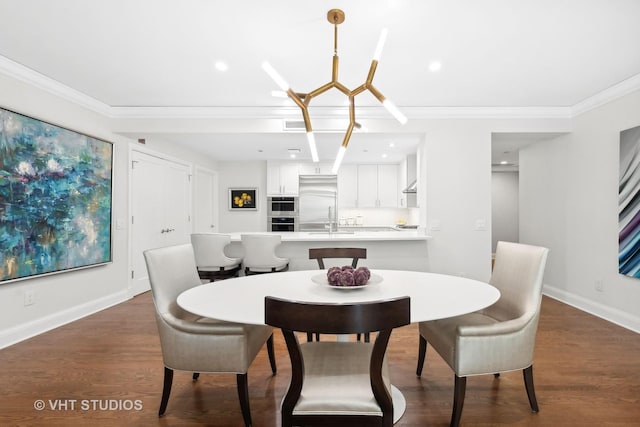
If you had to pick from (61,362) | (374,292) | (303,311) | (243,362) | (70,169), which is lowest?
(61,362)

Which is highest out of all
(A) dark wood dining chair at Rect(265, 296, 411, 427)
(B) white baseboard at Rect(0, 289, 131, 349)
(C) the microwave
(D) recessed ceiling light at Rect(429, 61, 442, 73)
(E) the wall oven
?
(D) recessed ceiling light at Rect(429, 61, 442, 73)

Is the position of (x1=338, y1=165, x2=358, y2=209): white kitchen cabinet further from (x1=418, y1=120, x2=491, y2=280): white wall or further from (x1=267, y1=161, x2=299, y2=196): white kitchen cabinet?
(x1=418, y1=120, x2=491, y2=280): white wall

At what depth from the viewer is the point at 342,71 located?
270cm

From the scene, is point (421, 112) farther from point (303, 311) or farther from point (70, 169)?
point (70, 169)

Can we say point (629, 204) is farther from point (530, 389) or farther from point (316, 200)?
point (316, 200)

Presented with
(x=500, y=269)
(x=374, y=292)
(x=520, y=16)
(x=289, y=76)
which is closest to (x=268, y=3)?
(x=289, y=76)

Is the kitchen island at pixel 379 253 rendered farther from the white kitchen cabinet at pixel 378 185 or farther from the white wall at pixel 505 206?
the white wall at pixel 505 206

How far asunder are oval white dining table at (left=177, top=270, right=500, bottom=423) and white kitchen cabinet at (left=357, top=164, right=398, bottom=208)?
14.4 ft

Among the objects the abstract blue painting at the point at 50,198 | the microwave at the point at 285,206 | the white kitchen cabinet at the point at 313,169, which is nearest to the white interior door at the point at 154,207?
the abstract blue painting at the point at 50,198

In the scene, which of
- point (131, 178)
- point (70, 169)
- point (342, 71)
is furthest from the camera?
point (131, 178)

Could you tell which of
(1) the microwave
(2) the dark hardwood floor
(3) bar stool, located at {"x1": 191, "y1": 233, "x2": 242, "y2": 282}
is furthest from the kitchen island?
(1) the microwave

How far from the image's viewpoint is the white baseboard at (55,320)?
99.6 inches

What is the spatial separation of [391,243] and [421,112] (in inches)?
61.8

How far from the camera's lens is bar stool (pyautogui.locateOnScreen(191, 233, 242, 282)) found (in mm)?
3189
